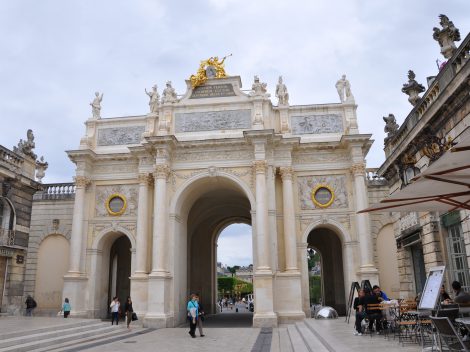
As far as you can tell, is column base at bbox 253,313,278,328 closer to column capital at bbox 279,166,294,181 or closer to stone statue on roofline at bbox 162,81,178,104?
column capital at bbox 279,166,294,181

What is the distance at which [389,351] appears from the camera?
26.3 feet

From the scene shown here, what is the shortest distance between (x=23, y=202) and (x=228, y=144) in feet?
33.2

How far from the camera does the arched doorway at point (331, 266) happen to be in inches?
1021

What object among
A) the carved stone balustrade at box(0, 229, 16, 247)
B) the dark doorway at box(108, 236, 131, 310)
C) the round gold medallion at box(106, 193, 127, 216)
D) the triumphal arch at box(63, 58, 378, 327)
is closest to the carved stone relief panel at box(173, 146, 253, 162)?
the triumphal arch at box(63, 58, 378, 327)

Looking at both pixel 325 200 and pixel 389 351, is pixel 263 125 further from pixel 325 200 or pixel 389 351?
pixel 389 351

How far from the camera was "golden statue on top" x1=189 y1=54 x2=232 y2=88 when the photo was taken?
2434 centimetres

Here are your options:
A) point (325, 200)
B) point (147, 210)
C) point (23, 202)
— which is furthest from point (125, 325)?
point (325, 200)

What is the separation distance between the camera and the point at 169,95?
24062 millimetres

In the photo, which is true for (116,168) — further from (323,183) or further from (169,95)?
(323,183)

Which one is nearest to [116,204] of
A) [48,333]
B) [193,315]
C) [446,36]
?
[193,315]

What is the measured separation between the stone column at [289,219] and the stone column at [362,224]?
322 centimetres

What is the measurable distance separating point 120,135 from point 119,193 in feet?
11.2

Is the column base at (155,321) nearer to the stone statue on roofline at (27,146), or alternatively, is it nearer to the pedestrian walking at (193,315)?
the pedestrian walking at (193,315)

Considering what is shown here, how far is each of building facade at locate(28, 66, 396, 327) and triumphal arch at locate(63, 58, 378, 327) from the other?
6cm
